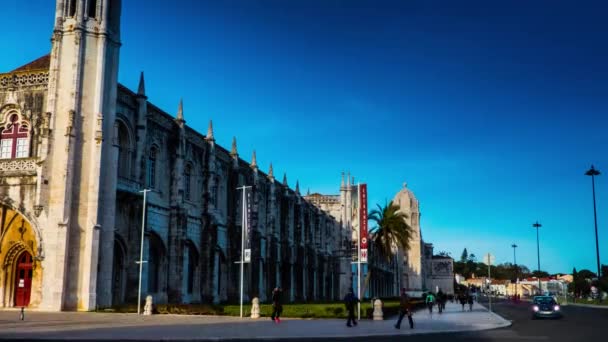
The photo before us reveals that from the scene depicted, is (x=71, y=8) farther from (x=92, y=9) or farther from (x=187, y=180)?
(x=187, y=180)

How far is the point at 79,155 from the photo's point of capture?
100 feet

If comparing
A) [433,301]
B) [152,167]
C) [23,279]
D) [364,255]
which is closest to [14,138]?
[23,279]

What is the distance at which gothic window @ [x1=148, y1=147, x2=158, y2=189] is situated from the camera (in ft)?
117

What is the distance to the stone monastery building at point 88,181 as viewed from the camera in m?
29.6

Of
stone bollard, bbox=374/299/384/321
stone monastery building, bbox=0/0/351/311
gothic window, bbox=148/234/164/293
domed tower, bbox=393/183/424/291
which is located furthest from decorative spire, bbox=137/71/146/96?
domed tower, bbox=393/183/424/291

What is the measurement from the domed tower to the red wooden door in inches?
3593

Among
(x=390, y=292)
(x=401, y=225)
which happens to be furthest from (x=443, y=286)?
(x=401, y=225)

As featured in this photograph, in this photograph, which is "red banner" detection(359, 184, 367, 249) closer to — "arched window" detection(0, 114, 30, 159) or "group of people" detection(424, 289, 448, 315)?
"group of people" detection(424, 289, 448, 315)

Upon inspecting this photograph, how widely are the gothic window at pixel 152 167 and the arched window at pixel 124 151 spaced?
89.5 inches

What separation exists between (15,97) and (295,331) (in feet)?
70.2

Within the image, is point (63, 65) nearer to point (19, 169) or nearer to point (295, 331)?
point (19, 169)

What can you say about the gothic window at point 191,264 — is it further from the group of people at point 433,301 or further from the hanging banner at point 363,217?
the group of people at point 433,301

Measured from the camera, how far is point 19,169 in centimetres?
3116

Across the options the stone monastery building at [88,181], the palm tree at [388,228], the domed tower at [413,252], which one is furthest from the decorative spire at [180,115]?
the domed tower at [413,252]
